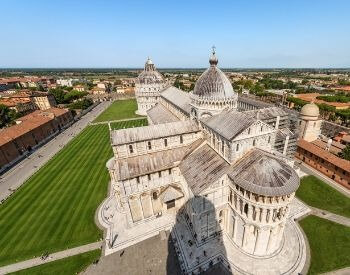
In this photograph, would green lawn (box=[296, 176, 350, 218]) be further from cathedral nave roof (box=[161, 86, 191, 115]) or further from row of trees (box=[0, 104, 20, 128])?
row of trees (box=[0, 104, 20, 128])

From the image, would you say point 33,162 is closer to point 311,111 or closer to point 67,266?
point 67,266

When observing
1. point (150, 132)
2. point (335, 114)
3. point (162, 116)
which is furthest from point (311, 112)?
point (150, 132)

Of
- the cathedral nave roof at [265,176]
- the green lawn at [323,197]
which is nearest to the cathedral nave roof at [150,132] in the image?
the cathedral nave roof at [265,176]

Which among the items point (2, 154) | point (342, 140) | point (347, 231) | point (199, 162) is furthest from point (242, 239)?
point (2, 154)

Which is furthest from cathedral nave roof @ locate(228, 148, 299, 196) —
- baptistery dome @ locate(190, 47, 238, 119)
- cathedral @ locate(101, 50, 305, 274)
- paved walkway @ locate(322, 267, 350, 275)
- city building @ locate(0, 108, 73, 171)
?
city building @ locate(0, 108, 73, 171)

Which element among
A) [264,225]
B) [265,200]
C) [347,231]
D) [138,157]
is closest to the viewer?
[265,200]

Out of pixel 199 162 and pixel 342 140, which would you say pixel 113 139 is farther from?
pixel 342 140
